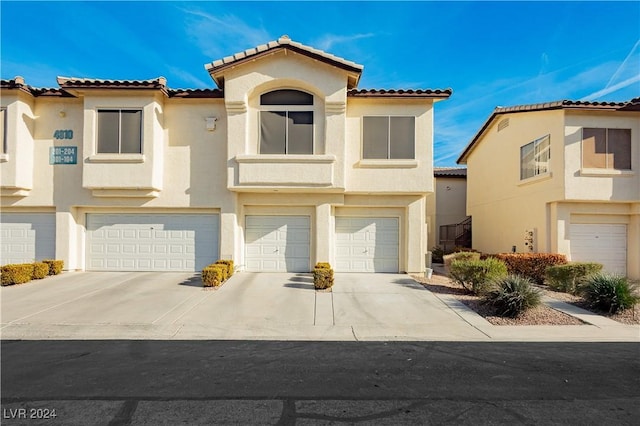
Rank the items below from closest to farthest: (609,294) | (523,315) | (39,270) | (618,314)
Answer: (523,315)
(618,314)
(609,294)
(39,270)

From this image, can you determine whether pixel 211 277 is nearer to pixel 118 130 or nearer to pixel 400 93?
pixel 118 130

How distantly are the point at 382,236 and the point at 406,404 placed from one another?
8.68 m

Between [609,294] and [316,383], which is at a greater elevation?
[609,294]

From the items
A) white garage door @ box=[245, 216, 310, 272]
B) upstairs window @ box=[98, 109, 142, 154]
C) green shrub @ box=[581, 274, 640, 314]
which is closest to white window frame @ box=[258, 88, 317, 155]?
white garage door @ box=[245, 216, 310, 272]

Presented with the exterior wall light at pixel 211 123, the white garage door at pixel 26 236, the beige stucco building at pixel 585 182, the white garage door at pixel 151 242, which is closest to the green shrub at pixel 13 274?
the white garage door at pixel 26 236

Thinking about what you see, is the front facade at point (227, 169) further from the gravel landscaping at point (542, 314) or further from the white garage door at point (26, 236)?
the gravel landscaping at point (542, 314)

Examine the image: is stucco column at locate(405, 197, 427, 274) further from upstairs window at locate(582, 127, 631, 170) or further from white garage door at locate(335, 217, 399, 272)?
upstairs window at locate(582, 127, 631, 170)

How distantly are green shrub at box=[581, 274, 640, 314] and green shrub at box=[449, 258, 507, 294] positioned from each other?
194cm

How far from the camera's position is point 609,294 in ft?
25.9

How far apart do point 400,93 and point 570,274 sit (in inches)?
316

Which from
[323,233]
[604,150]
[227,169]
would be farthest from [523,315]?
[227,169]

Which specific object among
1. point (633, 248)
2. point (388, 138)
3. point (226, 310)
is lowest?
point (226, 310)

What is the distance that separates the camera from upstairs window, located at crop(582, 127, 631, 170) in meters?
12.2

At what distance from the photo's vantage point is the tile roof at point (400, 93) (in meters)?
11.5
